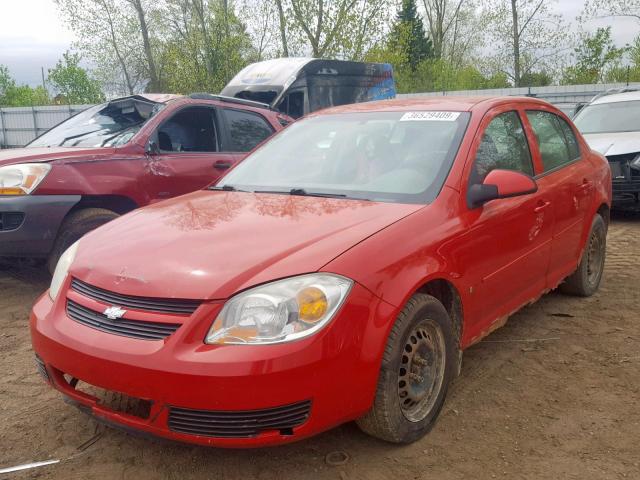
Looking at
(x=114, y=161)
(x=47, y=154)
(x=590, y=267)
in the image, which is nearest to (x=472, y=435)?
(x=590, y=267)

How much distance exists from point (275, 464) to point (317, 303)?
0.80m

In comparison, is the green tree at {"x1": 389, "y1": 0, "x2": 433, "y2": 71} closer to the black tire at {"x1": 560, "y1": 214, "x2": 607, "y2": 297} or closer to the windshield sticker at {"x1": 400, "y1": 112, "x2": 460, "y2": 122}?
the black tire at {"x1": 560, "y1": 214, "x2": 607, "y2": 297}

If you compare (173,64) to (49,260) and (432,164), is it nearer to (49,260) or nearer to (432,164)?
(49,260)

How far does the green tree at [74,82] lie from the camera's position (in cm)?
3738

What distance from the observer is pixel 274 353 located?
2.09m

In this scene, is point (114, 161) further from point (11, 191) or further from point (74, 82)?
point (74, 82)

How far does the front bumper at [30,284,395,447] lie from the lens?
207cm

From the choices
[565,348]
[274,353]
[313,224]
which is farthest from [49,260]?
[565,348]

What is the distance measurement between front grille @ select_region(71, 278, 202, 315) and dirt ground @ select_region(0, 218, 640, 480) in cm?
69

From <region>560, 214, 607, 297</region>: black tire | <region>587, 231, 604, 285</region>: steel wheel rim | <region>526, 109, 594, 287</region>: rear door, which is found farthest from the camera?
<region>587, 231, 604, 285</region>: steel wheel rim

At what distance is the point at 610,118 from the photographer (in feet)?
29.9

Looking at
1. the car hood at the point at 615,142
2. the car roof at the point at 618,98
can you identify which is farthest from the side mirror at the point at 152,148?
the car roof at the point at 618,98

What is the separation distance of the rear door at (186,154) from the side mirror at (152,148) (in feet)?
0.09

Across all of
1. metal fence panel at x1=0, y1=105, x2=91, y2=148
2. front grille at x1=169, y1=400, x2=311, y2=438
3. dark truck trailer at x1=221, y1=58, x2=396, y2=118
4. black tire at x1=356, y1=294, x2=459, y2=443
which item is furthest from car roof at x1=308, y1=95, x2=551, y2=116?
metal fence panel at x1=0, y1=105, x2=91, y2=148
